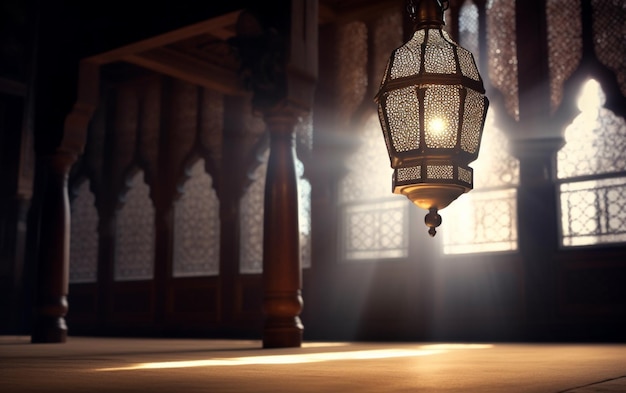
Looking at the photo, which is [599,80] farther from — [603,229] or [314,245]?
[314,245]

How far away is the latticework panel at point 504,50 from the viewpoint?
839cm

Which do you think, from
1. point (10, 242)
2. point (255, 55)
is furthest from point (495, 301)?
point (10, 242)

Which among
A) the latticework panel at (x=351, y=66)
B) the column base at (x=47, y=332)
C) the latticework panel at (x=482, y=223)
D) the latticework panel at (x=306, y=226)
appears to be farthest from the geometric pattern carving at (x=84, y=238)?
the latticework panel at (x=482, y=223)

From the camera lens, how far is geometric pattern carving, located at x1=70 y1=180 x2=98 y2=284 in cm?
1163

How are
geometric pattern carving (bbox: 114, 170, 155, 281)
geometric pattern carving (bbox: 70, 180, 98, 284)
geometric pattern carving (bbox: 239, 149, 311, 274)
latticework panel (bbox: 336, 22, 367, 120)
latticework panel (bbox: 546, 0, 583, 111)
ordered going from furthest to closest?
geometric pattern carving (bbox: 70, 180, 98, 284) < geometric pattern carving (bbox: 114, 170, 155, 281) < geometric pattern carving (bbox: 239, 149, 311, 274) < latticework panel (bbox: 336, 22, 367, 120) < latticework panel (bbox: 546, 0, 583, 111)

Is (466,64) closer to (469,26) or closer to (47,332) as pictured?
(47,332)

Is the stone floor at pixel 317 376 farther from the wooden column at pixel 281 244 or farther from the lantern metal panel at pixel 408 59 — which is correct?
the wooden column at pixel 281 244

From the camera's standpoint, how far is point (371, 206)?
9.23 m

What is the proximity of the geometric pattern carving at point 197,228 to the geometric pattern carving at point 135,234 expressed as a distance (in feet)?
1.72

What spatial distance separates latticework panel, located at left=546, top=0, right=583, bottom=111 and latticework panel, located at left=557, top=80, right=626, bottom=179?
254 millimetres

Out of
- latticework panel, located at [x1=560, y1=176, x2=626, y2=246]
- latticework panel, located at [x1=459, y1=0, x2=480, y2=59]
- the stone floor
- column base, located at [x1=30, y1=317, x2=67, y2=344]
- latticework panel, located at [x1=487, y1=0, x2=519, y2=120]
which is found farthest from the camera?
latticework panel, located at [x1=459, y1=0, x2=480, y2=59]

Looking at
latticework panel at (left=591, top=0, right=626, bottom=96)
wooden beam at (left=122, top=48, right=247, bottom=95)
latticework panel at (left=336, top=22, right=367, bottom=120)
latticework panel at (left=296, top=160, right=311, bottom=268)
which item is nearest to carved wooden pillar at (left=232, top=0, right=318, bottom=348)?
wooden beam at (left=122, top=48, right=247, bottom=95)

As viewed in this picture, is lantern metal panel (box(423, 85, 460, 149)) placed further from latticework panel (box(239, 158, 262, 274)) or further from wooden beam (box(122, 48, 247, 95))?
latticework panel (box(239, 158, 262, 274))

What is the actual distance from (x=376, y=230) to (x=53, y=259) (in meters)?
3.58
